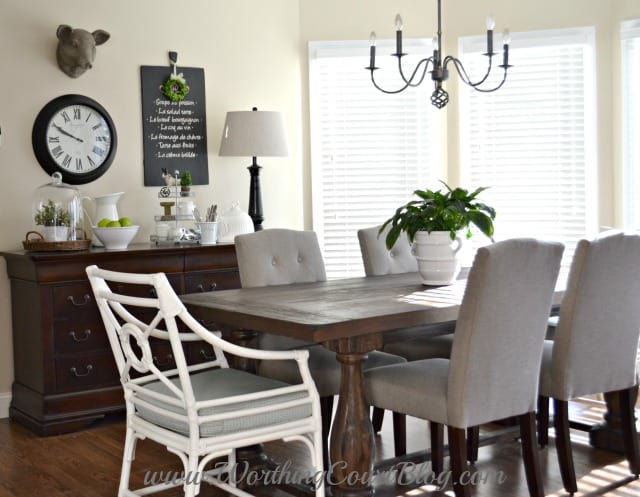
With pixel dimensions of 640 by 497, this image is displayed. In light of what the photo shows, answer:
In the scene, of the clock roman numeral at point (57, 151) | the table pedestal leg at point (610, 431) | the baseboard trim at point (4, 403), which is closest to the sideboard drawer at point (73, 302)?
the baseboard trim at point (4, 403)

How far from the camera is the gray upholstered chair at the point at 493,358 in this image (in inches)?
109

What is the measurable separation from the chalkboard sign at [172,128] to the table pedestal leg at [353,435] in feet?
8.34

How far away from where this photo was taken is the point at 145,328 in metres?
2.82

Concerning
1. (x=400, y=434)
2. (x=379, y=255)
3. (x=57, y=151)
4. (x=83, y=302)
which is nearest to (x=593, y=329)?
(x=400, y=434)

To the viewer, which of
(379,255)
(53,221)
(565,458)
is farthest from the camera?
(53,221)

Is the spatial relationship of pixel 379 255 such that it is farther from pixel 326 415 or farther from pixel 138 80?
pixel 138 80

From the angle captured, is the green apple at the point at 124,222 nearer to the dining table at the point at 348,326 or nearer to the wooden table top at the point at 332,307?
the wooden table top at the point at 332,307

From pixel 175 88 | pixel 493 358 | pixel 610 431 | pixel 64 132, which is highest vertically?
pixel 175 88

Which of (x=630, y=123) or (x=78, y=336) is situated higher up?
(x=630, y=123)

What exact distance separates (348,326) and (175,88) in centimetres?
279

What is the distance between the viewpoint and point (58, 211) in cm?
453

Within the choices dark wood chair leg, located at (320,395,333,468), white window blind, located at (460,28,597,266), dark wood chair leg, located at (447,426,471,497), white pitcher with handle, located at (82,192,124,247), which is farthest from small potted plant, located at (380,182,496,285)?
white window blind, located at (460,28,597,266)

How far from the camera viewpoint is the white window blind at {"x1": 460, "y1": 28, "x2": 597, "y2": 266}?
5266mm

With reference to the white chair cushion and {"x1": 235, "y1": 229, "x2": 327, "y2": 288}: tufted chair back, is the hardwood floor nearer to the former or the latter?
the white chair cushion
